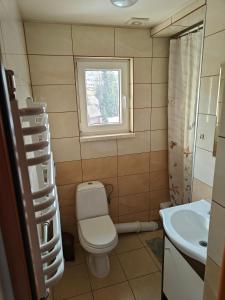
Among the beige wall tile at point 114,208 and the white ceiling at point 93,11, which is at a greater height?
the white ceiling at point 93,11

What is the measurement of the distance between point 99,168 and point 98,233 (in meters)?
0.67

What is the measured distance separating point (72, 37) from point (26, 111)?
1.60 m

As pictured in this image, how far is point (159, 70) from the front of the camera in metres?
2.21

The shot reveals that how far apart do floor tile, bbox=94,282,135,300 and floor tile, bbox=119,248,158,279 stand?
13 centimetres

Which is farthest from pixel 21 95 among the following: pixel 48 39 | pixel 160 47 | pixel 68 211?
pixel 160 47

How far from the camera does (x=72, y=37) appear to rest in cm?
190

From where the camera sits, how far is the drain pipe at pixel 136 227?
8.07ft

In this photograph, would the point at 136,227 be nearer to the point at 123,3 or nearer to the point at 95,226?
the point at 95,226

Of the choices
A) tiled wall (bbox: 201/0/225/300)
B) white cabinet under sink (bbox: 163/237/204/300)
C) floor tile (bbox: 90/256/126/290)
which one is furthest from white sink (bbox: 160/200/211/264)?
floor tile (bbox: 90/256/126/290)

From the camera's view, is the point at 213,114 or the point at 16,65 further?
the point at 213,114

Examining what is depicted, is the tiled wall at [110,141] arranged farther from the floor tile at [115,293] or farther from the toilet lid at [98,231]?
the floor tile at [115,293]

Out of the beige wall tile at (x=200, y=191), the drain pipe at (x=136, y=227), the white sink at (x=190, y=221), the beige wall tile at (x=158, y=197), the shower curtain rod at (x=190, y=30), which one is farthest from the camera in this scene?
the beige wall tile at (x=158, y=197)

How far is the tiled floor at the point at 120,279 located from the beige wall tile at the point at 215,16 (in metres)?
2.10

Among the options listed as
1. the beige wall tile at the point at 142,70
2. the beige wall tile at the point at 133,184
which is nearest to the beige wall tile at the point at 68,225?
the beige wall tile at the point at 133,184
